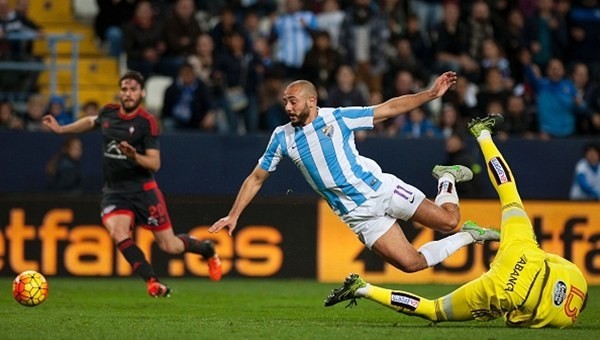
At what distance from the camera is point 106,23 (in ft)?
68.5

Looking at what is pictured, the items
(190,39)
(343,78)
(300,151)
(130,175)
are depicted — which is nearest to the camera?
(300,151)

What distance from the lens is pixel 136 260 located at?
539 inches

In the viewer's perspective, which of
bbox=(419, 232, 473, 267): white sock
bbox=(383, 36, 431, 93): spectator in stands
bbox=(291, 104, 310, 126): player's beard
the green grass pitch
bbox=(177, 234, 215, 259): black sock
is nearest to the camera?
the green grass pitch

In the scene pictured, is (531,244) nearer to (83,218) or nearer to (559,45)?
(83,218)

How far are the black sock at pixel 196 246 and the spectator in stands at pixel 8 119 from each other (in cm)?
535

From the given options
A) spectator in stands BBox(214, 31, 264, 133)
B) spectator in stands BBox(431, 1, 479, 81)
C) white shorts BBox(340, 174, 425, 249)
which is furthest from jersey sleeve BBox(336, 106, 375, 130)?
spectator in stands BBox(431, 1, 479, 81)

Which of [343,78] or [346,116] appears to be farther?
[343,78]

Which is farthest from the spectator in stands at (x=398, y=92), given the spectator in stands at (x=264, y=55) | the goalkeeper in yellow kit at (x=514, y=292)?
the goalkeeper in yellow kit at (x=514, y=292)

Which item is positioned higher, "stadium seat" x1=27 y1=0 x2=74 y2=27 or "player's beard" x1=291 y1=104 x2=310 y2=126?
"stadium seat" x1=27 y1=0 x2=74 y2=27

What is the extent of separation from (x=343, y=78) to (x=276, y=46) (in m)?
1.99

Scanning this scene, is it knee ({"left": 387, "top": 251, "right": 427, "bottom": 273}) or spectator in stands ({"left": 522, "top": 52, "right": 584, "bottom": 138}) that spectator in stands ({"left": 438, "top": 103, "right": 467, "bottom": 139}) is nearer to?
spectator in stands ({"left": 522, "top": 52, "right": 584, "bottom": 138})

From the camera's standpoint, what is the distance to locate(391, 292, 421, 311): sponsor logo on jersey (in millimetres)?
10781

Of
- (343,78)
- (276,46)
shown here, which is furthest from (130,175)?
(276,46)

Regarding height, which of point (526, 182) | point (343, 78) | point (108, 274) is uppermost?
point (343, 78)
